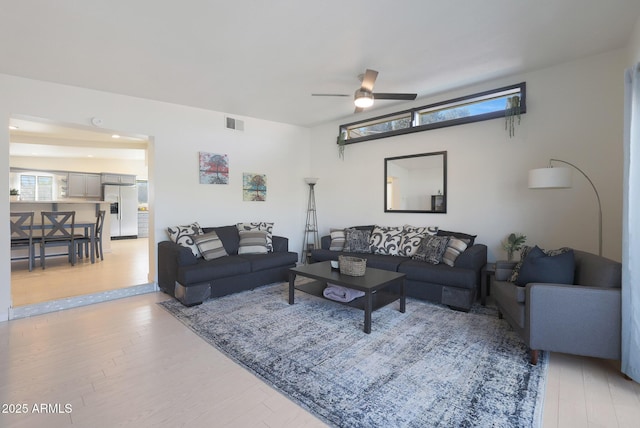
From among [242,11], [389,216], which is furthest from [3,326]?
[389,216]

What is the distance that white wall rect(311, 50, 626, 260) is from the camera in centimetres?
317

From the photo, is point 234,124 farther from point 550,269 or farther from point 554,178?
point 550,269

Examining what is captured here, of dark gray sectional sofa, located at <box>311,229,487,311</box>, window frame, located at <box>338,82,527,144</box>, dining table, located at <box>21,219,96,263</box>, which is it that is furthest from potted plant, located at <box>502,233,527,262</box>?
dining table, located at <box>21,219,96,263</box>

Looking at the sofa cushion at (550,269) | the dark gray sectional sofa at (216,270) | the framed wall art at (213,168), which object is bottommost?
the dark gray sectional sofa at (216,270)

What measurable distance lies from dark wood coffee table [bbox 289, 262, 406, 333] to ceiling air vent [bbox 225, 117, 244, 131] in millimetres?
2815

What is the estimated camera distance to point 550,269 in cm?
244

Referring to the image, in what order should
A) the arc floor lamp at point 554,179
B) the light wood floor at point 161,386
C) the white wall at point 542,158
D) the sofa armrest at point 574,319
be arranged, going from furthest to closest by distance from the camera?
the white wall at point 542,158 → the arc floor lamp at point 554,179 → the sofa armrest at point 574,319 → the light wood floor at point 161,386

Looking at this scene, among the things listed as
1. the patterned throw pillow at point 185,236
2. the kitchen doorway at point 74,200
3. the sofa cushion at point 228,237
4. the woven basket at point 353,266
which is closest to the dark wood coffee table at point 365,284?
the woven basket at point 353,266

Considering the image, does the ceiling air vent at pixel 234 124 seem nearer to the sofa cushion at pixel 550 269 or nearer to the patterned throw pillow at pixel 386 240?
the patterned throw pillow at pixel 386 240

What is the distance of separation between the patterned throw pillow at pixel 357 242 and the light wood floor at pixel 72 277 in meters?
3.07

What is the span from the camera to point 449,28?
262 cm

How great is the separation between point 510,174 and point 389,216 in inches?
71.0

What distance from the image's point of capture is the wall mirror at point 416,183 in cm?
442

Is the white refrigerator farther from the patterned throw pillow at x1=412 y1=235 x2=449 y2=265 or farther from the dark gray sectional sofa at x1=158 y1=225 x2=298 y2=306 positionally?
Result: the patterned throw pillow at x1=412 y1=235 x2=449 y2=265
